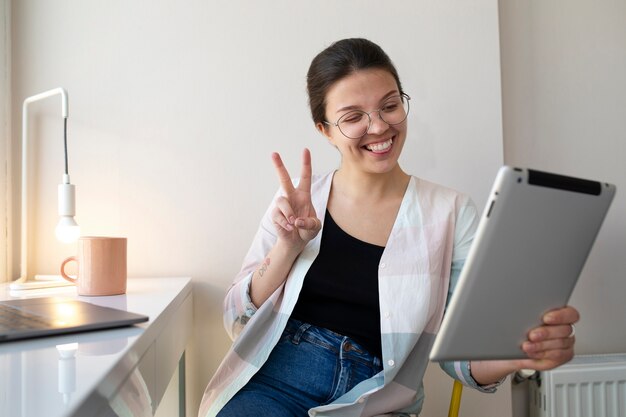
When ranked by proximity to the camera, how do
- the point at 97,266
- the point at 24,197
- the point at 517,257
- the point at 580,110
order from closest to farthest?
the point at 517,257
the point at 97,266
the point at 24,197
the point at 580,110

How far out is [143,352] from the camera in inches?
27.7

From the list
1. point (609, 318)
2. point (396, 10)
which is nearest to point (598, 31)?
point (396, 10)

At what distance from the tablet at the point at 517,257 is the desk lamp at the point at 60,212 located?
902 mm

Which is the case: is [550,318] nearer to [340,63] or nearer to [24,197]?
[340,63]

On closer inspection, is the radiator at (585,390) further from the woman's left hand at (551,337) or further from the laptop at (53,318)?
the laptop at (53,318)

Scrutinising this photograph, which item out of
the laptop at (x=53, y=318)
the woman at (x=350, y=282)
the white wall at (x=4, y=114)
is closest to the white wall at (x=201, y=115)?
the white wall at (x=4, y=114)

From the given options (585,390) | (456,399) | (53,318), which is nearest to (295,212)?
(53,318)

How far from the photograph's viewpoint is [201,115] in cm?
148

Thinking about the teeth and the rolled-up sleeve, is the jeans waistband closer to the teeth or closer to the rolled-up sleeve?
the rolled-up sleeve

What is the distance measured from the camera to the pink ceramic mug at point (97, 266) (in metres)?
1.04

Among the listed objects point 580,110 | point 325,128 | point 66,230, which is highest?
point 580,110

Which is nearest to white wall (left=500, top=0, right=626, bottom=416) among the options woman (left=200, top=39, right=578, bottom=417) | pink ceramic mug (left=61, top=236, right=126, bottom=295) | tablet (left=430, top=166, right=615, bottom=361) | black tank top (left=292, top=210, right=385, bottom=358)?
woman (left=200, top=39, right=578, bottom=417)

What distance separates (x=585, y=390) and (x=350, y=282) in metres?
0.85

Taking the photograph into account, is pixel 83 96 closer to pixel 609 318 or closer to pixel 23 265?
pixel 23 265
